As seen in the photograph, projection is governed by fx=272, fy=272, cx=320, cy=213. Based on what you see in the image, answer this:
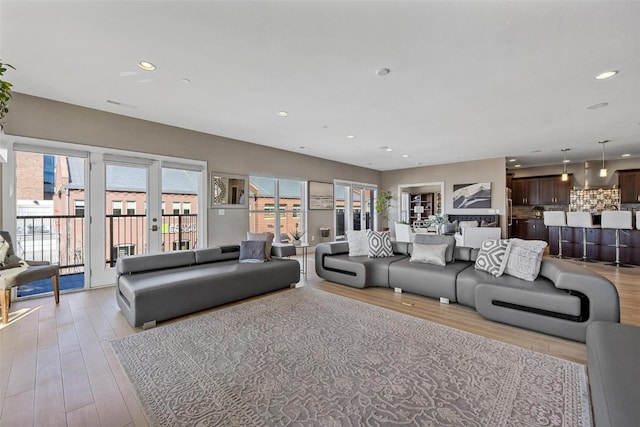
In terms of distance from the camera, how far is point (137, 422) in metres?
1.56

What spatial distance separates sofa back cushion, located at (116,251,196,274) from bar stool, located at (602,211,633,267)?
8.50 m

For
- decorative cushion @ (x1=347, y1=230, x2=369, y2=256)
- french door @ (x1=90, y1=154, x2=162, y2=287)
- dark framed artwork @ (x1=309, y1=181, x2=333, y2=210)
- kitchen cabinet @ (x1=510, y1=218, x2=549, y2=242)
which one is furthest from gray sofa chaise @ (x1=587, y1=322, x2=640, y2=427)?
kitchen cabinet @ (x1=510, y1=218, x2=549, y2=242)

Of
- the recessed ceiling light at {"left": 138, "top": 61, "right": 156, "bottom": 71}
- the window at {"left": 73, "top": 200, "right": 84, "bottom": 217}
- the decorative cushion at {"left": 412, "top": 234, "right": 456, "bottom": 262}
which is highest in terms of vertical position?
the recessed ceiling light at {"left": 138, "top": 61, "right": 156, "bottom": 71}

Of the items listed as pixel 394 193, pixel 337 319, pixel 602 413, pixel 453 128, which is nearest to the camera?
pixel 602 413

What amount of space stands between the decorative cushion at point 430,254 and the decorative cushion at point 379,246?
524mm

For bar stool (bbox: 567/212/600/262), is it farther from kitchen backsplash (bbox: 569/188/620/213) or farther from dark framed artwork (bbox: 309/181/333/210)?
dark framed artwork (bbox: 309/181/333/210)

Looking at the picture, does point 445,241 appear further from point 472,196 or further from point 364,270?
point 472,196

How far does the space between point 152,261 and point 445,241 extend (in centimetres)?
404

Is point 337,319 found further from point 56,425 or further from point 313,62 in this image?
point 313,62

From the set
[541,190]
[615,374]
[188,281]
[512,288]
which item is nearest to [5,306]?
[188,281]

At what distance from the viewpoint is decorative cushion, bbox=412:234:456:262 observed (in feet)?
12.9

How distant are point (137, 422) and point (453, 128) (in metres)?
5.68

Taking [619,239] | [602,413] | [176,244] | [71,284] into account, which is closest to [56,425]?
[602,413]

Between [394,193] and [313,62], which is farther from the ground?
[313,62]
